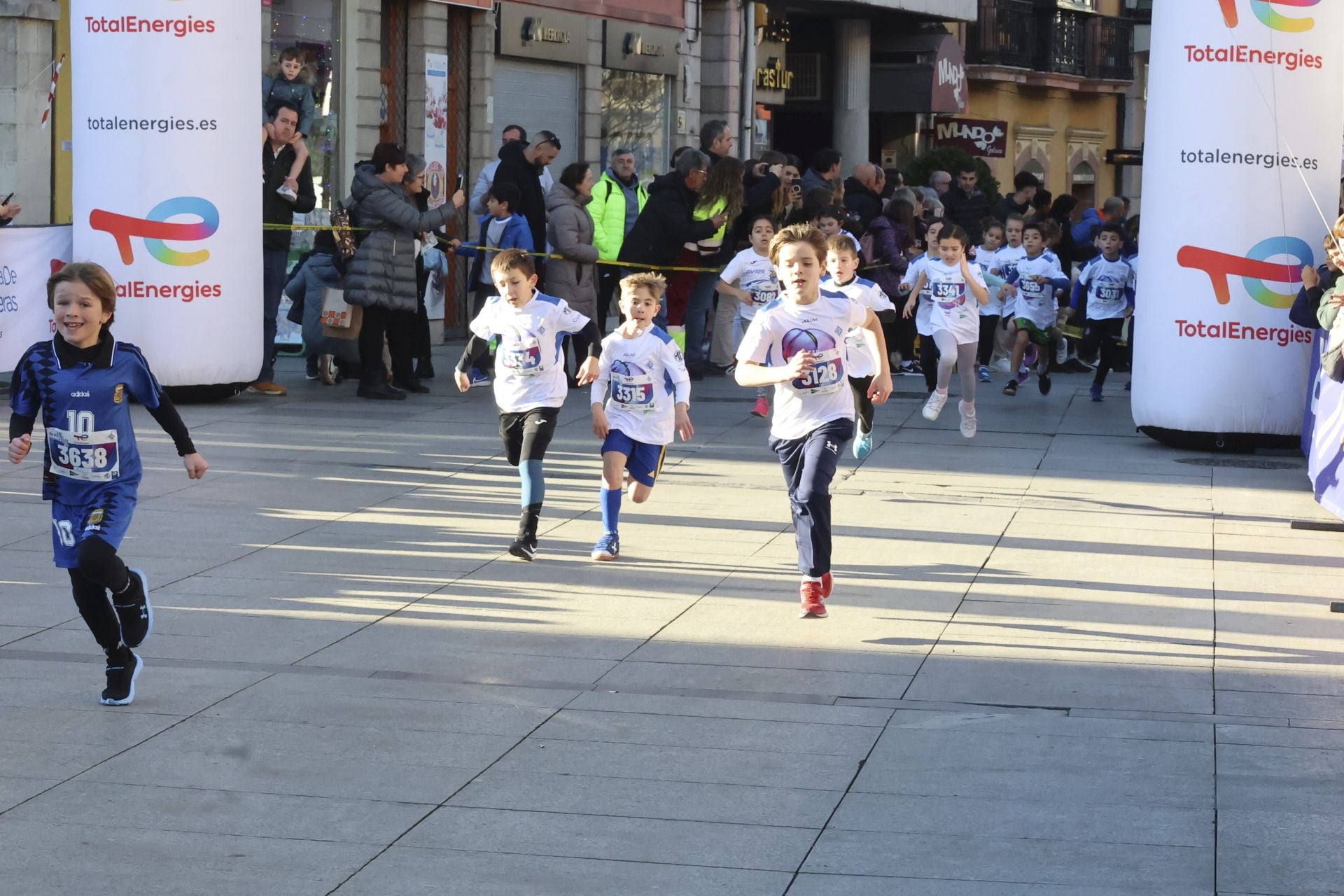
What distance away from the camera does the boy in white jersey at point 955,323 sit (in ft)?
47.9

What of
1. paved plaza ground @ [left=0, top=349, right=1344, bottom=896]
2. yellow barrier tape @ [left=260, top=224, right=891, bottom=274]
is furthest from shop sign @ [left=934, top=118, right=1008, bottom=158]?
paved plaza ground @ [left=0, top=349, right=1344, bottom=896]

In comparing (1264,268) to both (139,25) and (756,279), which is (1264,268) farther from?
(139,25)

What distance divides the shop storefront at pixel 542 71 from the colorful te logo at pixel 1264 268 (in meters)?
11.7

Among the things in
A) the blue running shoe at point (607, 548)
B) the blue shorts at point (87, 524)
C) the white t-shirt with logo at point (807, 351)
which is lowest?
the blue running shoe at point (607, 548)

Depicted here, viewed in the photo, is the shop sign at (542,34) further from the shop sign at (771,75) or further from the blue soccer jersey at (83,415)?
the blue soccer jersey at (83,415)

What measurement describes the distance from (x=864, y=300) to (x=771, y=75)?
2197cm

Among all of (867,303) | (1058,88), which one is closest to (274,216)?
(867,303)

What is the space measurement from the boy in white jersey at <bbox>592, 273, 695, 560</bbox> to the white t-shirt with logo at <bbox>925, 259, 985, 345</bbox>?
500cm

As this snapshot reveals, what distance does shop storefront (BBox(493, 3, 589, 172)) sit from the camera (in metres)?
23.4

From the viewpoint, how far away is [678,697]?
704 centimetres

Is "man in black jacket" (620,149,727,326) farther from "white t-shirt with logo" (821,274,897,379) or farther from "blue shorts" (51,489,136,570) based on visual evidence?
"blue shorts" (51,489,136,570)

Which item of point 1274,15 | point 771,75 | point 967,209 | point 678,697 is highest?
point 771,75

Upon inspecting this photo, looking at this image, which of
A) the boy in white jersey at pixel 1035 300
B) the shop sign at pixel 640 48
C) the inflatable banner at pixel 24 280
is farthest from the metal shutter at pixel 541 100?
the inflatable banner at pixel 24 280

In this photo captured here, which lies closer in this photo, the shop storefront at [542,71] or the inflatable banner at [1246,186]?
the inflatable banner at [1246,186]
